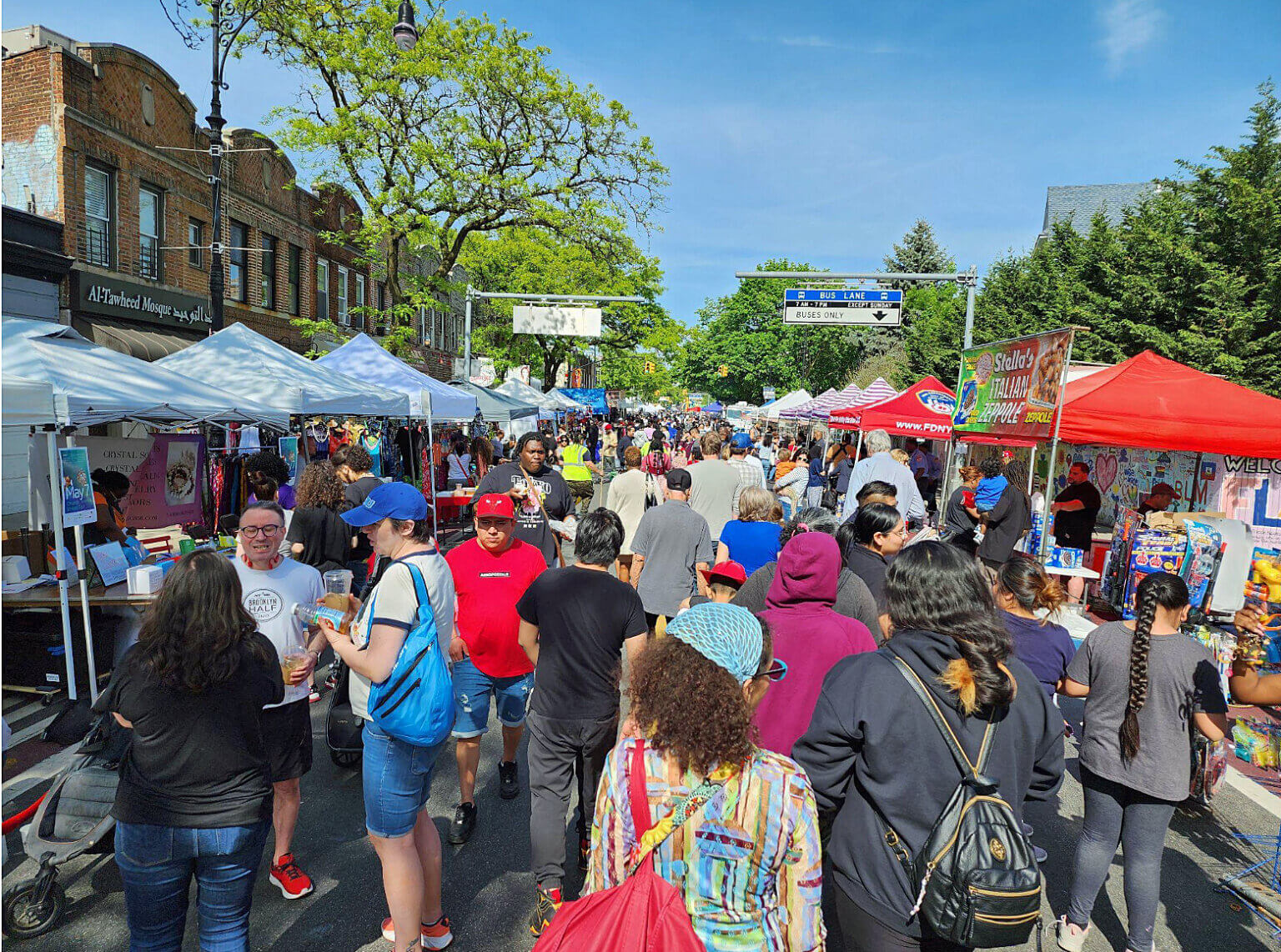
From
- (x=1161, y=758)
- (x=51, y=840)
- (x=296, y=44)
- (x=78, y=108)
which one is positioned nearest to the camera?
(x=1161, y=758)

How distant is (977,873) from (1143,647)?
1699mm

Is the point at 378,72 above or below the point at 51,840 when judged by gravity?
above

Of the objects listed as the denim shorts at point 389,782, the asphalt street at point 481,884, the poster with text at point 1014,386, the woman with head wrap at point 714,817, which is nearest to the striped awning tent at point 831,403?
the poster with text at point 1014,386

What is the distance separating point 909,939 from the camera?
209 cm

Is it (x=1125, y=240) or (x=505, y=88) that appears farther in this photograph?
(x=1125, y=240)

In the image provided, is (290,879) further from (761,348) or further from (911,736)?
(761,348)

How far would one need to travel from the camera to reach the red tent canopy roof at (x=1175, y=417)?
24.4ft

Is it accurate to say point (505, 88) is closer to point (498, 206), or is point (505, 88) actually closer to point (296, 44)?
point (498, 206)

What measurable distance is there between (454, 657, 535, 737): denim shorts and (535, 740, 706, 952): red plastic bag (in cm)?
230

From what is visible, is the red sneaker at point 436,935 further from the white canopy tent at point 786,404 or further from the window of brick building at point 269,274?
the window of brick building at point 269,274

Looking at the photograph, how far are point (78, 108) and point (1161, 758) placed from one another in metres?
19.5

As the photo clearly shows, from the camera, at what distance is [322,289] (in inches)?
1025

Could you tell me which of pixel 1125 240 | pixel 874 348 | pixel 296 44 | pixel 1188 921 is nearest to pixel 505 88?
pixel 296 44

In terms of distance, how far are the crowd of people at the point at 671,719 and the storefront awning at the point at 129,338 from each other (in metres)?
13.8
